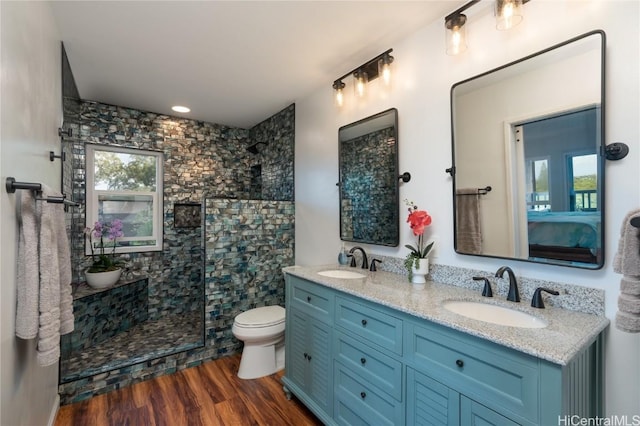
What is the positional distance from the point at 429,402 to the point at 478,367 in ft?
0.98

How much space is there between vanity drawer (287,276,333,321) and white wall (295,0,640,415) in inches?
23.1

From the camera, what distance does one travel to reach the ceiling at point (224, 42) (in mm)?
1637

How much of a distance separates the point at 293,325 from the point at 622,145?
1.98 metres

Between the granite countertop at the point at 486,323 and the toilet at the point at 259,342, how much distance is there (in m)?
0.84

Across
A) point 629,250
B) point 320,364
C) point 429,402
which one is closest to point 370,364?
point 429,402

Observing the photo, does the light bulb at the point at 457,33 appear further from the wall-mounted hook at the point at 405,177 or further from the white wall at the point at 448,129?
the wall-mounted hook at the point at 405,177

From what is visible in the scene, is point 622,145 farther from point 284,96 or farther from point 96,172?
point 96,172

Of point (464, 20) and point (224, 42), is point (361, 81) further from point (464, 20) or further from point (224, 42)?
point (224, 42)

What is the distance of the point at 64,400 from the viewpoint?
2.04m

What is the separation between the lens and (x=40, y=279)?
43.6 inches

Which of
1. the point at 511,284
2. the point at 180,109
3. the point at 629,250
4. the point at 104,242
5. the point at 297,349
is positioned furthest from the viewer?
the point at 180,109

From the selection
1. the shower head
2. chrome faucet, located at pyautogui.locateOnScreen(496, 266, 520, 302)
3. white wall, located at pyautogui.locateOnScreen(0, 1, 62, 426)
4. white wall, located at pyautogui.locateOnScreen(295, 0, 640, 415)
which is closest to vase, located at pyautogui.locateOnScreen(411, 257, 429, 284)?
white wall, located at pyautogui.locateOnScreen(295, 0, 640, 415)

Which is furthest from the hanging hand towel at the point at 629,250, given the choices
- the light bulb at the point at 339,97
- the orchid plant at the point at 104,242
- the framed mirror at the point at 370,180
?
the orchid plant at the point at 104,242

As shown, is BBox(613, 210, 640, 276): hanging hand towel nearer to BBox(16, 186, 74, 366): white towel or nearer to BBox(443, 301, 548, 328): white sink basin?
BBox(443, 301, 548, 328): white sink basin
